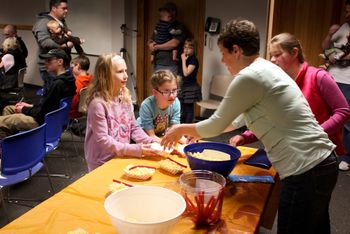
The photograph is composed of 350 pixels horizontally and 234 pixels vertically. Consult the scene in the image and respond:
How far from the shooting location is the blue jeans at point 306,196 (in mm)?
1397

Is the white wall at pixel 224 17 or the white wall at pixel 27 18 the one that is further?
the white wall at pixel 27 18

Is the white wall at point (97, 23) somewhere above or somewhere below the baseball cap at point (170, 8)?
below

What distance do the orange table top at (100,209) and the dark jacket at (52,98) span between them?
5.67 ft

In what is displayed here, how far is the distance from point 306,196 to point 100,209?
76cm

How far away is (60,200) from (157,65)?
376cm

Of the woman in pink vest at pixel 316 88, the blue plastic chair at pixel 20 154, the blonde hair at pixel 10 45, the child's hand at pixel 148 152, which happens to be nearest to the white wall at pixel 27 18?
the blonde hair at pixel 10 45

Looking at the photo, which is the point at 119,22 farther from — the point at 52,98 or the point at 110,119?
the point at 110,119

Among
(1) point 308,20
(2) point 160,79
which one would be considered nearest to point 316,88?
(2) point 160,79

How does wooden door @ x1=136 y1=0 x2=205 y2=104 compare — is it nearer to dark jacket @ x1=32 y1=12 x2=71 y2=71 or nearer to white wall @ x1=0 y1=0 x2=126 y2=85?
white wall @ x1=0 y1=0 x2=126 y2=85

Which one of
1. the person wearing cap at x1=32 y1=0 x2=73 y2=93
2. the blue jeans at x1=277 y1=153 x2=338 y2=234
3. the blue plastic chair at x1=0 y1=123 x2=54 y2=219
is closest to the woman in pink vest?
the blue jeans at x1=277 y1=153 x2=338 y2=234

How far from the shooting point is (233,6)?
4777 mm

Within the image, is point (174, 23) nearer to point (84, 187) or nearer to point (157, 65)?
point (157, 65)

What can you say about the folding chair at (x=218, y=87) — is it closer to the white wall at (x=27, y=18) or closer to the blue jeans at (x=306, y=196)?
the blue jeans at (x=306, y=196)

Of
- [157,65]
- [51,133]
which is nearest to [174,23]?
[157,65]
